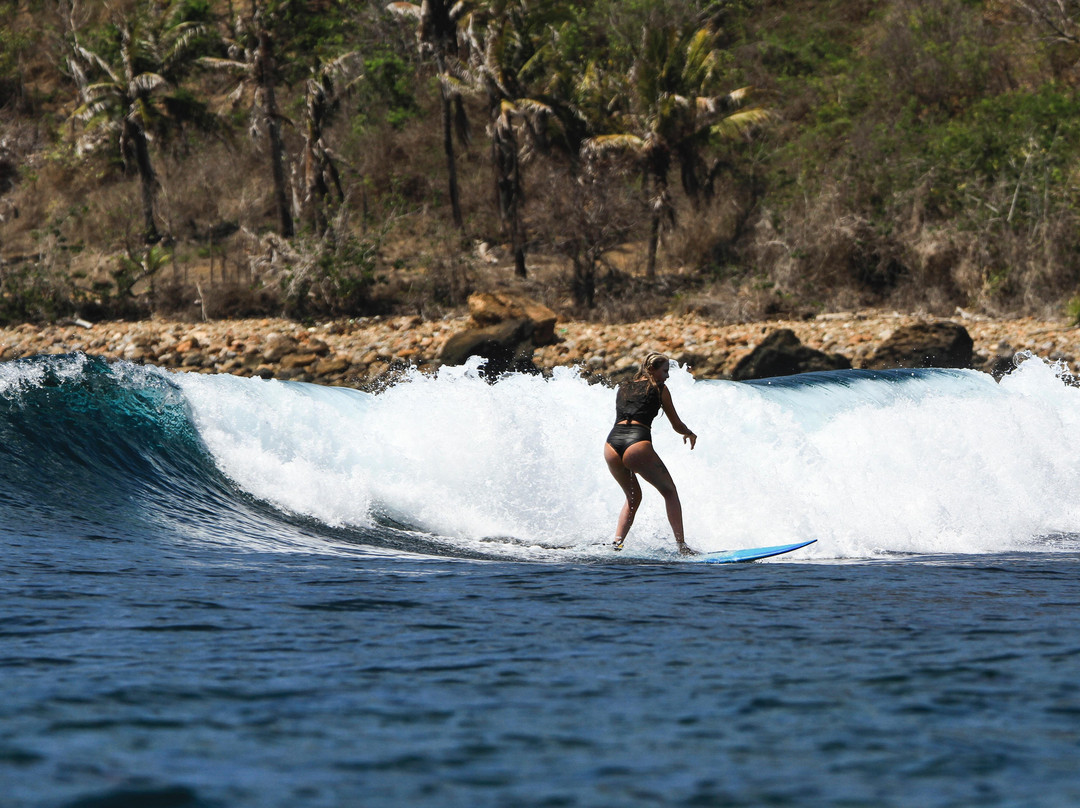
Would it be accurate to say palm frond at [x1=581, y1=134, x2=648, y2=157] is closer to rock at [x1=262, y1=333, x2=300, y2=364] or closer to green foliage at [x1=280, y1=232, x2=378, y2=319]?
green foliage at [x1=280, y1=232, x2=378, y2=319]

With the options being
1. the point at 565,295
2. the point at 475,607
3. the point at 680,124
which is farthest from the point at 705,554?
the point at 680,124

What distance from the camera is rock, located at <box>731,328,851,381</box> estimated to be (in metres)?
20.5

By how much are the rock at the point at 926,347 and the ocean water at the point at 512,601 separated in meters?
8.18

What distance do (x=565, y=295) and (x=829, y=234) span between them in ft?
22.6

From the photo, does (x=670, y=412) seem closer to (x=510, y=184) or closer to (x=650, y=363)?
(x=650, y=363)

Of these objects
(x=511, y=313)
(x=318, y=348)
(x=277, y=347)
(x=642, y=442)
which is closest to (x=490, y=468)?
(x=642, y=442)

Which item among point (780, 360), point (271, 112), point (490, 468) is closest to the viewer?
point (490, 468)

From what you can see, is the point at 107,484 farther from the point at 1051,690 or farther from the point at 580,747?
the point at 1051,690

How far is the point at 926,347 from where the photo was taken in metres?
21.0

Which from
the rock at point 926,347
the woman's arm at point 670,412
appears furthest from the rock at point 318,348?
the woman's arm at point 670,412

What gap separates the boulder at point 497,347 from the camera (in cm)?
2281

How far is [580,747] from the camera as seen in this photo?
333 centimetres

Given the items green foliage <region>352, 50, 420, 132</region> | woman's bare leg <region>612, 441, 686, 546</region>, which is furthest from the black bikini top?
green foliage <region>352, 50, 420, 132</region>

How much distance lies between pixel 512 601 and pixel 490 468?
4.50m
